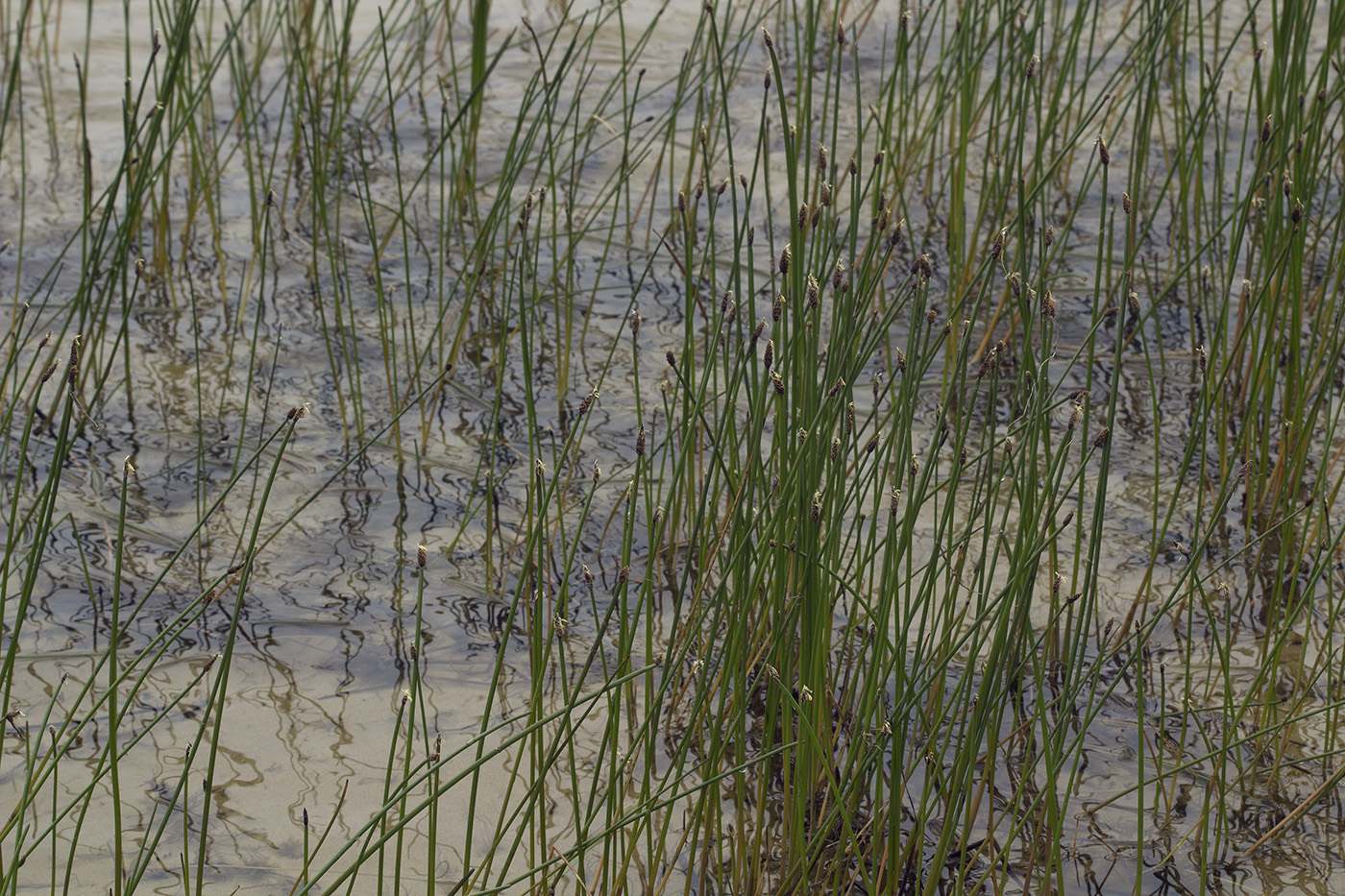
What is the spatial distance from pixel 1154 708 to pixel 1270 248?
0.82 m

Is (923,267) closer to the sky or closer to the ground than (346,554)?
closer to the sky

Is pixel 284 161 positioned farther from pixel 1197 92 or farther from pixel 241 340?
pixel 1197 92

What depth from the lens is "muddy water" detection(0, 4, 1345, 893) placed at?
148cm

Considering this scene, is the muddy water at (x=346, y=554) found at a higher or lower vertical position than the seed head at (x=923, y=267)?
lower

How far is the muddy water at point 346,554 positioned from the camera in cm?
148

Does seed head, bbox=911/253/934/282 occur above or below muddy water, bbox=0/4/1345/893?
above

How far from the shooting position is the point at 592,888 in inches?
54.4

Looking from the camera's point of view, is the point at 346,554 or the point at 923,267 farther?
the point at 346,554

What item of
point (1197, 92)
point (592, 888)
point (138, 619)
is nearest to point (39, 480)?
point (138, 619)

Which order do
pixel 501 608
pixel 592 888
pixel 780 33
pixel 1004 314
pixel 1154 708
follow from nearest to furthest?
1. pixel 592 888
2. pixel 1154 708
3. pixel 501 608
4. pixel 1004 314
5. pixel 780 33

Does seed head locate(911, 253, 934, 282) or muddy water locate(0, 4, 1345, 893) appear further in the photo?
muddy water locate(0, 4, 1345, 893)

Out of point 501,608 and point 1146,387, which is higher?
point 1146,387

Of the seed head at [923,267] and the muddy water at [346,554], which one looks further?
the muddy water at [346,554]

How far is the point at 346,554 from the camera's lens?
1.95 metres
